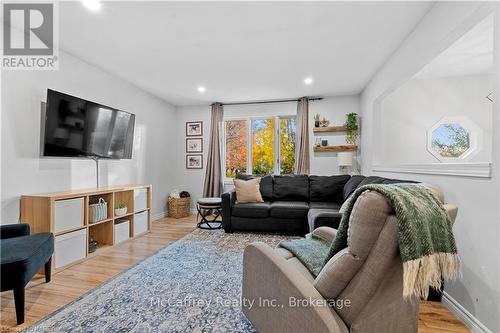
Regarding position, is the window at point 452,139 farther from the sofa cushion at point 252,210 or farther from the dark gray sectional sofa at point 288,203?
the sofa cushion at point 252,210

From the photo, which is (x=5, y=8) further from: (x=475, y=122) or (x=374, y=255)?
(x=475, y=122)

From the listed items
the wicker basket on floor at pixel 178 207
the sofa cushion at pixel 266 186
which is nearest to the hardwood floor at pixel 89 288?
the wicker basket on floor at pixel 178 207

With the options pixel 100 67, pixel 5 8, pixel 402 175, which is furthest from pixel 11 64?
pixel 402 175

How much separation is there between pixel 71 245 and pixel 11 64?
1.97 metres

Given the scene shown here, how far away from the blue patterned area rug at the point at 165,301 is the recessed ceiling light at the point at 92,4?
247 cm

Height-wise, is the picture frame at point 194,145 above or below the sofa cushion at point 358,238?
above

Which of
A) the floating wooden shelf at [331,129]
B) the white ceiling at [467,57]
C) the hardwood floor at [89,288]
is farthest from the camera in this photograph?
the floating wooden shelf at [331,129]

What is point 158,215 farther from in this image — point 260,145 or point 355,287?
point 355,287

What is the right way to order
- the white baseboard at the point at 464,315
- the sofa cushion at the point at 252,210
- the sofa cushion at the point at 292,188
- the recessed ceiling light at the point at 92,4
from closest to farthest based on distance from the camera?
the white baseboard at the point at 464,315 → the recessed ceiling light at the point at 92,4 → the sofa cushion at the point at 252,210 → the sofa cushion at the point at 292,188

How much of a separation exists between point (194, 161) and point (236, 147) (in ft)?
3.35

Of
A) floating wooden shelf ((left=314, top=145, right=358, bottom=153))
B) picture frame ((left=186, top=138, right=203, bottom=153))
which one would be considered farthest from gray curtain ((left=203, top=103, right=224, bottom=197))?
floating wooden shelf ((left=314, top=145, right=358, bottom=153))

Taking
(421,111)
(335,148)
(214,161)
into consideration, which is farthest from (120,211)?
(421,111)

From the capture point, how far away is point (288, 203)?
13.0 ft

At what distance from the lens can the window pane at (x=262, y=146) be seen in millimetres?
5301
